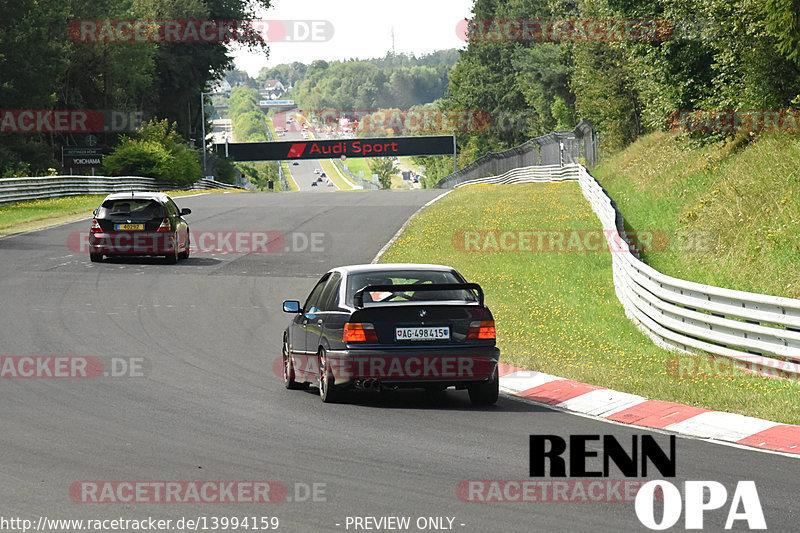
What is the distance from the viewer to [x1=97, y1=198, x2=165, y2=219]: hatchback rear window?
2603 centimetres

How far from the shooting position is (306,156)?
356 feet

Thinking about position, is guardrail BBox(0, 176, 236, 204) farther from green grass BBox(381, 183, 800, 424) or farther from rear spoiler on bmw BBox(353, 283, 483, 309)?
rear spoiler on bmw BBox(353, 283, 483, 309)

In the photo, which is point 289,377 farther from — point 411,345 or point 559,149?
point 559,149

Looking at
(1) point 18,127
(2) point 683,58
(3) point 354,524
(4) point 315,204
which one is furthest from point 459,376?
(1) point 18,127

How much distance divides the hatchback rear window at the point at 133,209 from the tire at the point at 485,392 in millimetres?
16273

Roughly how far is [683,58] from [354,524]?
27004 mm

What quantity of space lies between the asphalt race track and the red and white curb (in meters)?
0.38

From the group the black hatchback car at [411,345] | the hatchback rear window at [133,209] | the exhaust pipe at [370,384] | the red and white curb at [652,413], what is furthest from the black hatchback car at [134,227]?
the exhaust pipe at [370,384]

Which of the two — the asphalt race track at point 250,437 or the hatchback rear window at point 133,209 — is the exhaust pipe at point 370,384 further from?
the hatchback rear window at point 133,209

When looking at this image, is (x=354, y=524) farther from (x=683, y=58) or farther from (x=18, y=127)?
(x=18, y=127)

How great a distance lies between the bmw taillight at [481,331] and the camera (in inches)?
432

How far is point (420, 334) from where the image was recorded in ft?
35.7

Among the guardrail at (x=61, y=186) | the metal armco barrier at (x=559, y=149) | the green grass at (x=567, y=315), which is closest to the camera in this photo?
the green grass at (x=567, y=315)

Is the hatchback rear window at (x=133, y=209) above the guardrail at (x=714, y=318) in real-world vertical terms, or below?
above
